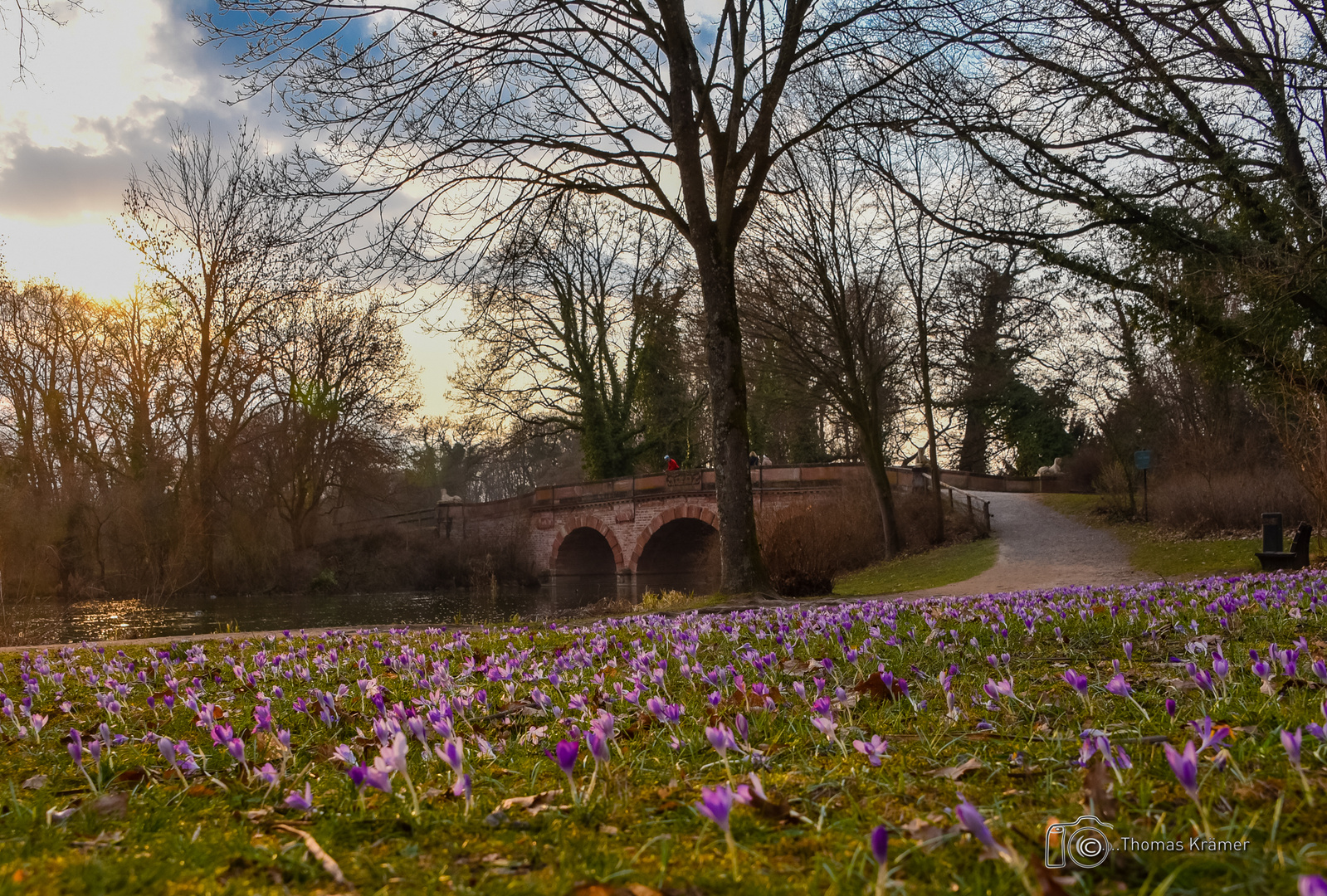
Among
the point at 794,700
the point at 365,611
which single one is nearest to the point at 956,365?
the point at 365,611

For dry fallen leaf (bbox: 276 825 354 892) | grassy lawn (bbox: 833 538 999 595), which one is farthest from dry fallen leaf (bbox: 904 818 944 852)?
grassy lawn (bbox: 833 538 999 595)

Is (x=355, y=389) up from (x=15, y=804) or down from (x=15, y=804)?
up

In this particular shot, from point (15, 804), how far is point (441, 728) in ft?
2.76

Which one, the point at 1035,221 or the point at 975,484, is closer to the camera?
the point at 1035,221

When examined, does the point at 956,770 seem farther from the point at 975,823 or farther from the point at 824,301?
the point at 824,301

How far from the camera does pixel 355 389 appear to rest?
104 feet

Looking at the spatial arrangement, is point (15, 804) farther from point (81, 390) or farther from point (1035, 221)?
point (81, 390)

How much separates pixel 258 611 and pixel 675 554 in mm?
21989

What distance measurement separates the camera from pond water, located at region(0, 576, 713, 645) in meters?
14.0

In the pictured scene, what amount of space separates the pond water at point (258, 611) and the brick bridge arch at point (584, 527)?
3.88 metres

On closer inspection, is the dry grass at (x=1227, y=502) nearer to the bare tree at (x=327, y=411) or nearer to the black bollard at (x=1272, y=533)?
the black bollard at (x=1272, y=533)

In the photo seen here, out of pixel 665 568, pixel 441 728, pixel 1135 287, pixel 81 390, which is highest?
pixel 81 390

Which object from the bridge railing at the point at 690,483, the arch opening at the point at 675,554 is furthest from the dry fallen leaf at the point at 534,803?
the arch opening at the point at 675,554

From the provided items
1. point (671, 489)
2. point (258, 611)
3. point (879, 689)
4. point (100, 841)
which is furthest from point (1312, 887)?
point (671, 489)
